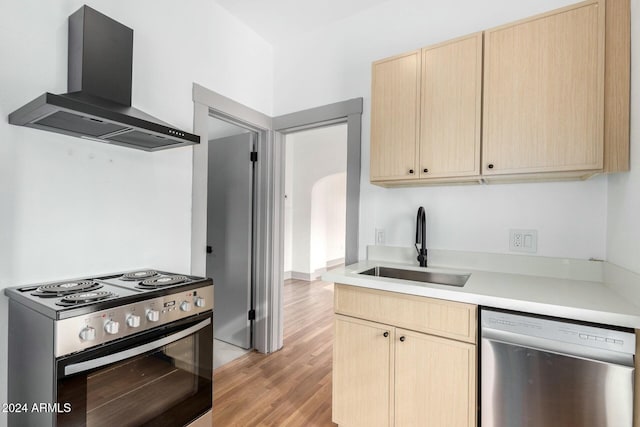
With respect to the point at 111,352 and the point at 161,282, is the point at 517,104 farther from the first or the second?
the point at 111,352

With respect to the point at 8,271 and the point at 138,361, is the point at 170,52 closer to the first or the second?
the point at 8,271

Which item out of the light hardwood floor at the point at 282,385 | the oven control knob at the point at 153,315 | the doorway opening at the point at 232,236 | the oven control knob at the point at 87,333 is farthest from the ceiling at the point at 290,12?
the light hardwood floor at the point at 282,385

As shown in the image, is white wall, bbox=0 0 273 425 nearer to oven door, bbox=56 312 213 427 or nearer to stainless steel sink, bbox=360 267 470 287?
oven door, bbox=56 312 213 427

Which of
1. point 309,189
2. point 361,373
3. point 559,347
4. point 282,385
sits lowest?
point 282,385

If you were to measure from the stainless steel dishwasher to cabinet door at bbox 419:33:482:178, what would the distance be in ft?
2.72

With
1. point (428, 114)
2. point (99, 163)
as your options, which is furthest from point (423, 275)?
point (99, 163)

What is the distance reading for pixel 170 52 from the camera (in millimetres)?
2055

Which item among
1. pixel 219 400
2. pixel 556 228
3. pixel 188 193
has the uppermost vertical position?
pixel 188 193

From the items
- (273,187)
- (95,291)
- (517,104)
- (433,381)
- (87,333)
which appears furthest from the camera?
(273,187)

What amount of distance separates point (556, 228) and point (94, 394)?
2338mm

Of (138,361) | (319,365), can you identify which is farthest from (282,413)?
(138,361)

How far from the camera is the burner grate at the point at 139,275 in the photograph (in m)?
1.63

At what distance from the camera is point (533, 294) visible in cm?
133

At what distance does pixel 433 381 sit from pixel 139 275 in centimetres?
162
